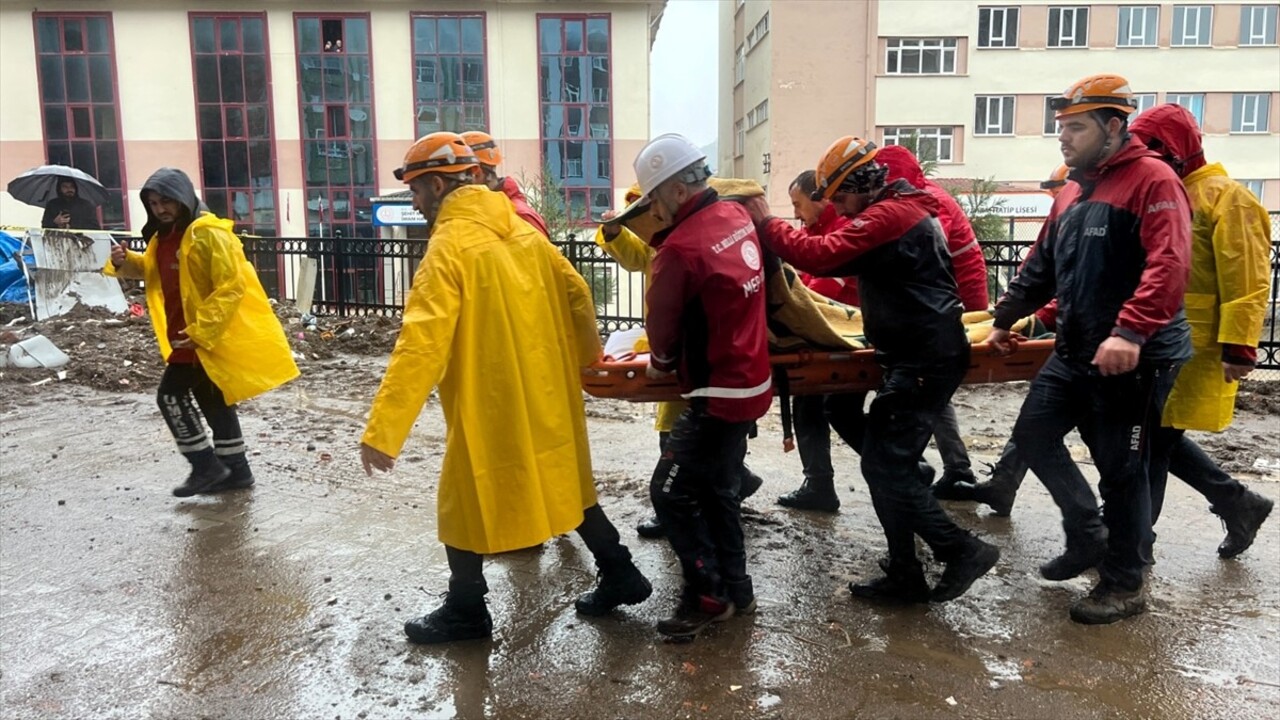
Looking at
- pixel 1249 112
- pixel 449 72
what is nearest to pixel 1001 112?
pixel 1249 112

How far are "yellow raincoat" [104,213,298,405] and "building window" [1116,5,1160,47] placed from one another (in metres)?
37.7

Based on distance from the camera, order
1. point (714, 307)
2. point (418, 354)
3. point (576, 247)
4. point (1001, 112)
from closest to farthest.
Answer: point (418, 354), point (714, 307), point (576, 247), point (1001, 112)

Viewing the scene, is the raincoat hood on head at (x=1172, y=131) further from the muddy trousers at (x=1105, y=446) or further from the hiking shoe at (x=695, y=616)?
the hiking shoe at (x=695, y=616)

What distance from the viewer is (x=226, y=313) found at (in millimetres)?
4945

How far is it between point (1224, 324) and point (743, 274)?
2.05m

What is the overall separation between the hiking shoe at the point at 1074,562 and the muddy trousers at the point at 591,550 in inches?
71.0

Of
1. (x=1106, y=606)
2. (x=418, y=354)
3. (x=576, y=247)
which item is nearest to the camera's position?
(x=418, y=354)

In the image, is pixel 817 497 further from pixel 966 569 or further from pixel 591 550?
pixel 591 550

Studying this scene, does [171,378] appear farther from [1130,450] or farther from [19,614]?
[1130,450]

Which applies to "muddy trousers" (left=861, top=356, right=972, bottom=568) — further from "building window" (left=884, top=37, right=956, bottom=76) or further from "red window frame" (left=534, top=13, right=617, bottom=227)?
"building window" (left=884, top=37, right=956, bottom=76)

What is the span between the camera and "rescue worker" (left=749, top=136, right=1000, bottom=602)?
11.3ft

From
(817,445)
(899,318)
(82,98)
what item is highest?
(82,98)

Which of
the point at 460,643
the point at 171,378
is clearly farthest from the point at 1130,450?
the point at 171,378

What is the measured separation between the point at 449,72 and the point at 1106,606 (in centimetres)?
2994
